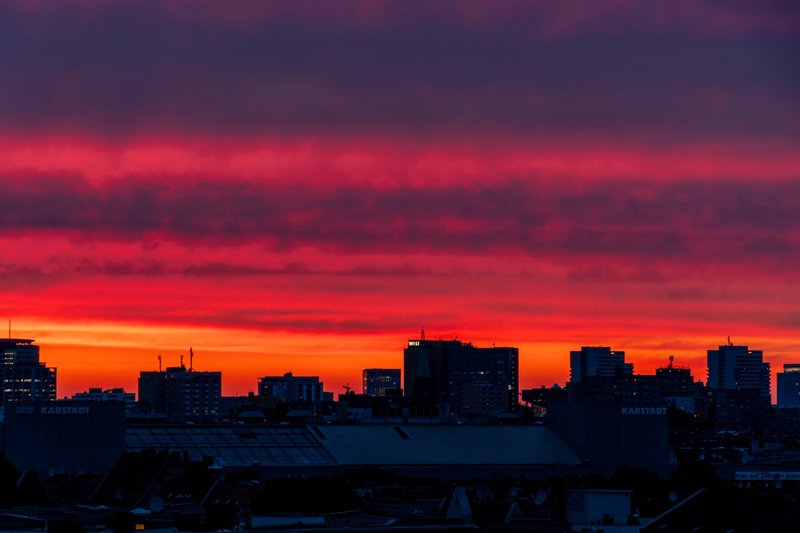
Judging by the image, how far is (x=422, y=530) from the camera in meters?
97.3

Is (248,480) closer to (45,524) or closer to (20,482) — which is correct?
(20,482)

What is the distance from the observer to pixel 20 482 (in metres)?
173

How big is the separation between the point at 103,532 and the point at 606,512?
82.0 feet

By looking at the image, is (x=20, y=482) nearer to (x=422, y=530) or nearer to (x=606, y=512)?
(x=606, y=512)

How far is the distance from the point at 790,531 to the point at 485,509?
1070 inches

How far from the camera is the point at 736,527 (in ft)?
356

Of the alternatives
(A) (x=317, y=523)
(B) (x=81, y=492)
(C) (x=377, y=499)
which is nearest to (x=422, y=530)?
(A) (x=317, y=523)

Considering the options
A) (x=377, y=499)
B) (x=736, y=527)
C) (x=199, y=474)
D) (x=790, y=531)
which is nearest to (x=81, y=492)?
(x=199, y=474)

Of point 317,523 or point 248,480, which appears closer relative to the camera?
point 317,523

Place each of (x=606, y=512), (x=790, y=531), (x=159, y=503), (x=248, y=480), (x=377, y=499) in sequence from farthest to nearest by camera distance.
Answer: (x=248, y=480)
(x=377, y=499)
(x=159, y=503)
(x=606, y=512)
(x=790, y=531)

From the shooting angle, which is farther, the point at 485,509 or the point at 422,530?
the point at 485,509

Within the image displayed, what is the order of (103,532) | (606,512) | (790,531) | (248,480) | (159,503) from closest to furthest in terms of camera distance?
(790,531)
(103,532)
(606,512)
(159,503)
(248,480)

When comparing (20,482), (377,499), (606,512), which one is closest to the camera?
(606,512)

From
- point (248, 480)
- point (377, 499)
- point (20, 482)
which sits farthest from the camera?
point (248, 480)
